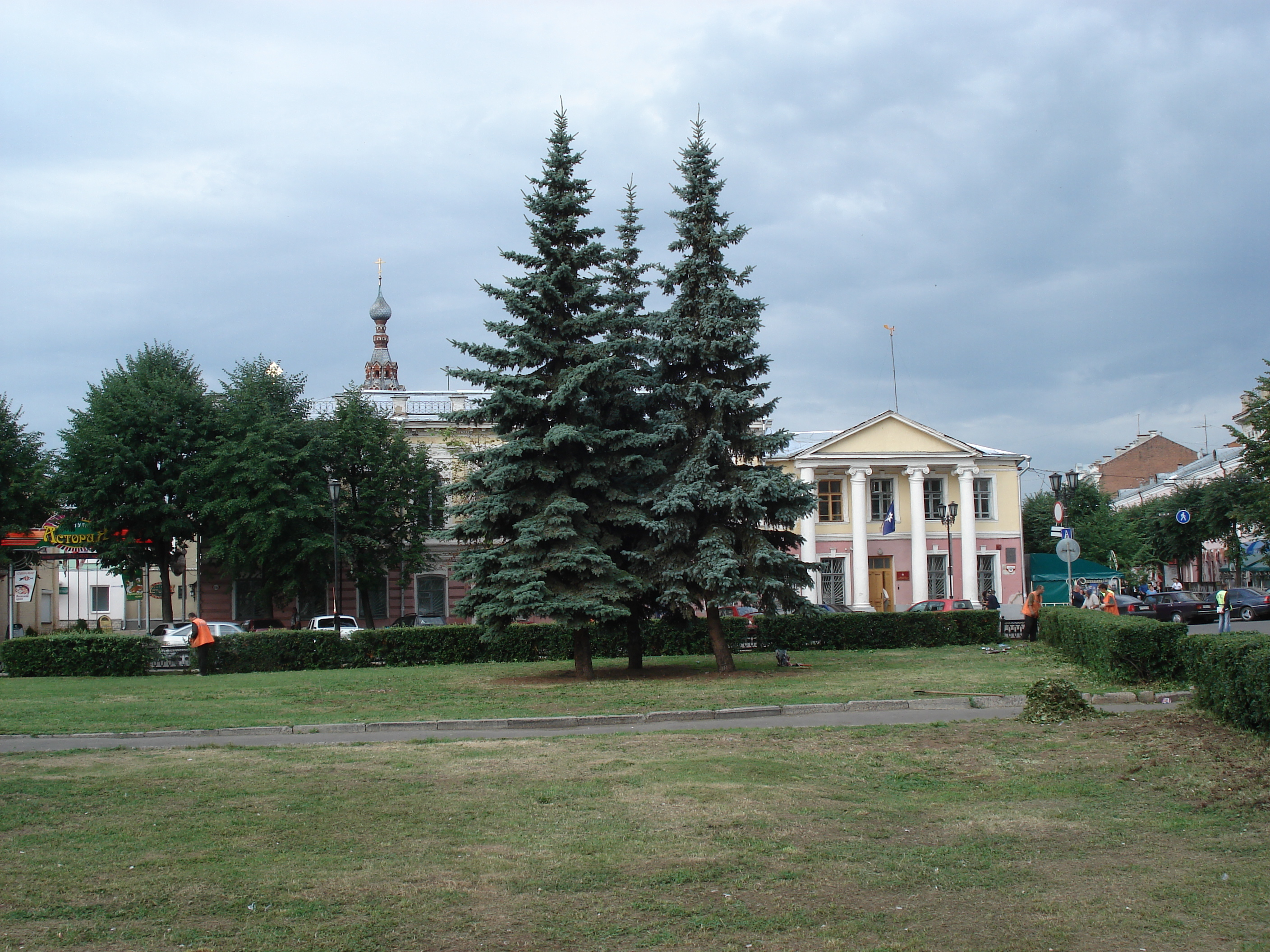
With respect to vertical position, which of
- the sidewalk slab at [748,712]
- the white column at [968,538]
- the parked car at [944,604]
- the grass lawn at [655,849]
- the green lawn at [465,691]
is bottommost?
the green lawn at [465,691]

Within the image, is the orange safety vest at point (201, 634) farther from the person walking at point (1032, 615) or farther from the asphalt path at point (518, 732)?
the person walking at point (1032, 615)

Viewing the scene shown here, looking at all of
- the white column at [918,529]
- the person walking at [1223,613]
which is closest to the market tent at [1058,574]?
the white column at [918,529]

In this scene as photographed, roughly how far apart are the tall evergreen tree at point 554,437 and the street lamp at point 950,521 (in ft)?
80.0

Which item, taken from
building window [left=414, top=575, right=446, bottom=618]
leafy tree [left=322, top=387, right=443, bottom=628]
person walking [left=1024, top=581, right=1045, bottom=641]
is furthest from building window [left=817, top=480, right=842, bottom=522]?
person walking [left=1024, top=581, right=1045, bottom=641]

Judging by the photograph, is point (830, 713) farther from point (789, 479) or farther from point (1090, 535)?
point (1090, 535)

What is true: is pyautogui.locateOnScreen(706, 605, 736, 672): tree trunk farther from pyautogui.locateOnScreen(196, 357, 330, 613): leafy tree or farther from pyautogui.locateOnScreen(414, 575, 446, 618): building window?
pyautogui.locateOnScreen(414, 575, 446, 618): building window

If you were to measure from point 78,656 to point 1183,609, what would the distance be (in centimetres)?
3918

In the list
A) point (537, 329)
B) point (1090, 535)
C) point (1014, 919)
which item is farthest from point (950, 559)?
point (1014, 919)

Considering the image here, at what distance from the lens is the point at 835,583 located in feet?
169

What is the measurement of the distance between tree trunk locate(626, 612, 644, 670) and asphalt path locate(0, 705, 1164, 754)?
8269 mm

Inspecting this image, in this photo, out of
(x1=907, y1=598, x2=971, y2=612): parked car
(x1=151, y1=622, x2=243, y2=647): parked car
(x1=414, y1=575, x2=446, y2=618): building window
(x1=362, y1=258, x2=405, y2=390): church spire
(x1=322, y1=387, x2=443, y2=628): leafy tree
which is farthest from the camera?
(x1=362, y1=258, x2=405, y2=390): church spire

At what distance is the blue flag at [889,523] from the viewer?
156 ft

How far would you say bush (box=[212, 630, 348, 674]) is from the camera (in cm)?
2705

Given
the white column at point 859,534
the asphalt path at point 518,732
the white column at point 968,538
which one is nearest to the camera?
the asphalt path at point 518,732
